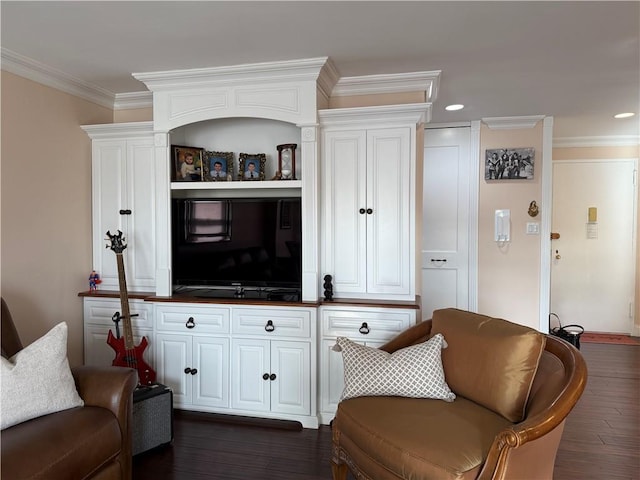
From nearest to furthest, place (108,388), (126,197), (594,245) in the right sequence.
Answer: (108,388) < (126,197) < (594,245)

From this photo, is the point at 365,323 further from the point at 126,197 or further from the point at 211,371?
the point at 126,197

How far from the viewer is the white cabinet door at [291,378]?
284 centimetres

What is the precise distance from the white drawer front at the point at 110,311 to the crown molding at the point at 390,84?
208 cm

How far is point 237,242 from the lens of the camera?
10.4 ft

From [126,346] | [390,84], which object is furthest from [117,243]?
[390,84]

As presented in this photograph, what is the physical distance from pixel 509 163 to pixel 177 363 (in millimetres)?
3581

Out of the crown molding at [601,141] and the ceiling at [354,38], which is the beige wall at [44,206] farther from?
the crown molding at [601,141]

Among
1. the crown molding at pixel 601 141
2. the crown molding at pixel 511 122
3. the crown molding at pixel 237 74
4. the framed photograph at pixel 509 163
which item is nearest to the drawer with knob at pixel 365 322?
the crown molding at pixel 237 74

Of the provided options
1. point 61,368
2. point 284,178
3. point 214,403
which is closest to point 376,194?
point 284,178

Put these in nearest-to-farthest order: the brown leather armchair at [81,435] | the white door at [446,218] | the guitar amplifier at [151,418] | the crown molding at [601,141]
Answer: the brown leather armchair at [81,435] → the guitar amplifier at [151,418] → the white door at [446,218] → the crown molding at [601,141]

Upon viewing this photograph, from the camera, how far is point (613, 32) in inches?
94.2

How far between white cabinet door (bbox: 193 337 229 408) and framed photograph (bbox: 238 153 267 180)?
1.16 meters

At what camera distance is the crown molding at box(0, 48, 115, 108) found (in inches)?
106

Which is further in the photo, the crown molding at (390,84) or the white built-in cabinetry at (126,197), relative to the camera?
the white built-in cabinetry at (126,197)
